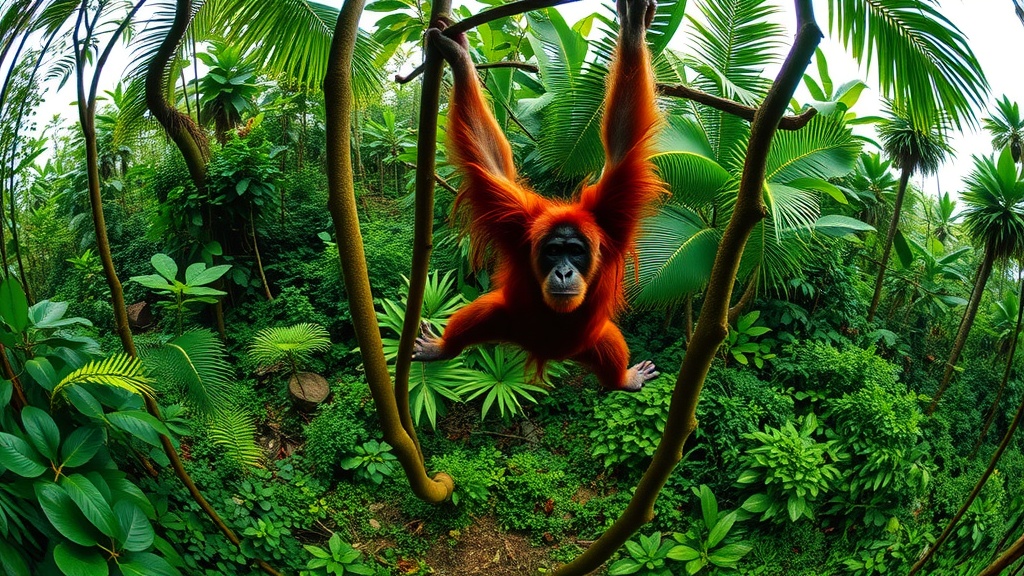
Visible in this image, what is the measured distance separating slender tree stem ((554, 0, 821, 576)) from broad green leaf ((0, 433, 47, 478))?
120 inches

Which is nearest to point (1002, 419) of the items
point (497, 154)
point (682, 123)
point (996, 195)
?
point (996, 195)

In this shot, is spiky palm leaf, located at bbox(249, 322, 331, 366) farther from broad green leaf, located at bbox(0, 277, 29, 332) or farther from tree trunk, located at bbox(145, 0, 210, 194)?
broad green leaf, located at bbox(0, 277, 29, 332)

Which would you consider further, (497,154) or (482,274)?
(482,274)

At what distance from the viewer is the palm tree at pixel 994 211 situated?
7.16m

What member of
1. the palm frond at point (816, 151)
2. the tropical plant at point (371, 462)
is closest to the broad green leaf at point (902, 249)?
the palm frond at point (816, 151)

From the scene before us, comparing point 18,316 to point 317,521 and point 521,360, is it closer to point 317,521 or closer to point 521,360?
point 317,521

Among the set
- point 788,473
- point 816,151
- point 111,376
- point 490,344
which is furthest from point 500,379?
point 111,376

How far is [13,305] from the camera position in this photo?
A: 4074mm

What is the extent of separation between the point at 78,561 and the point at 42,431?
0.71 metres

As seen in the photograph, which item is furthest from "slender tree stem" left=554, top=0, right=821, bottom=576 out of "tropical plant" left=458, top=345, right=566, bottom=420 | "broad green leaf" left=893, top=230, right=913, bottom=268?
"broad green leaf" left=893, top=230, right=913, bottom=268

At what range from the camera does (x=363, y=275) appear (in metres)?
3.65

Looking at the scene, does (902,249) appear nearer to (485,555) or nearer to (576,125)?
(576,125)

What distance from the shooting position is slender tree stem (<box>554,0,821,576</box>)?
2131 mm

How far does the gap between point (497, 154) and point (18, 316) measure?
2864 millimetres
